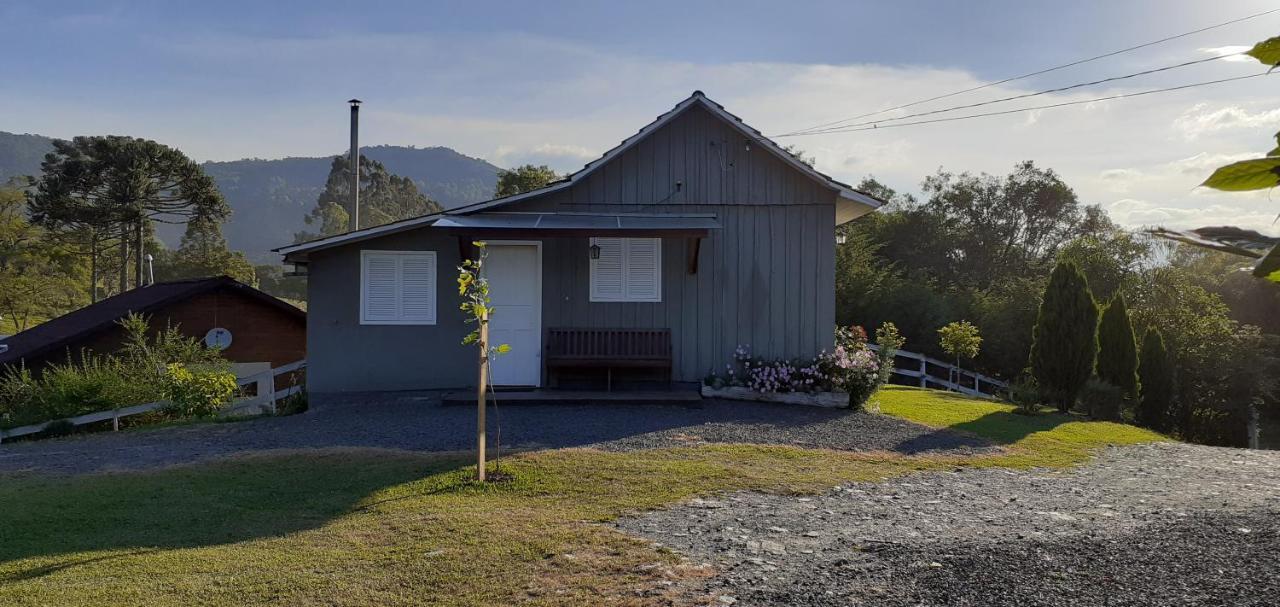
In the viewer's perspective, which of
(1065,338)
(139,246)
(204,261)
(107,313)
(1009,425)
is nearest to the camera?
(1009,425)

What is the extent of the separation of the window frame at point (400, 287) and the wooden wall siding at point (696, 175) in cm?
154

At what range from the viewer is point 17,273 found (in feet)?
109

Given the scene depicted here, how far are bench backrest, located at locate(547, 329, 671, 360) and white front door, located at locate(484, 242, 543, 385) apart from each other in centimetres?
38

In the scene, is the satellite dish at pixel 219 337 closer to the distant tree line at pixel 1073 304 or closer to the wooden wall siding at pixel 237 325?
the wooden wall siding at pixel 237 325

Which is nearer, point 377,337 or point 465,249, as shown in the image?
point 465,249

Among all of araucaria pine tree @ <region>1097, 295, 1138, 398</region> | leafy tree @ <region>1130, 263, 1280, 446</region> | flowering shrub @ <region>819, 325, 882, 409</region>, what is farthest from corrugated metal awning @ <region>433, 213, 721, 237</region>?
leafy tree @ <region>1130, 263, 1280, 446</region>

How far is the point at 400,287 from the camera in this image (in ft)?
42.2

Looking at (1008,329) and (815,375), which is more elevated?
(1008,329)

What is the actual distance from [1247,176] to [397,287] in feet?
42.2

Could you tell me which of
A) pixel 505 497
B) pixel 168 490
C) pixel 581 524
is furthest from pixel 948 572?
pixel 168 490

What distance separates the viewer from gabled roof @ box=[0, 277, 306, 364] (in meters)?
17.8

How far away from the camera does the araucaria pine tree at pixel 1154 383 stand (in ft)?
62.6

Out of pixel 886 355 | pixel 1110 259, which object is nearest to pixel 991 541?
pixel 886 355

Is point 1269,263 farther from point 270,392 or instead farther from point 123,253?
point 123,253
